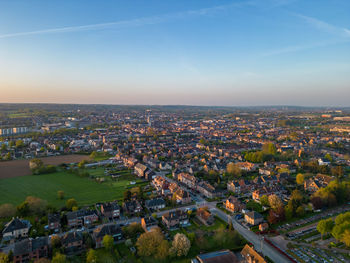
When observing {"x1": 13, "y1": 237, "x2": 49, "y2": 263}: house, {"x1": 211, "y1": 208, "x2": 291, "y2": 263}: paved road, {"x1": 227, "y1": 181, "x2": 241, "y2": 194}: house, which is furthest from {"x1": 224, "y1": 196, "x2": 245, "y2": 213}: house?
{"x1": 13, "y1": 237, "x2": 49, "y2": 263}: house

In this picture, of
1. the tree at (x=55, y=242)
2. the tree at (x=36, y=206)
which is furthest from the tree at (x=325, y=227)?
the tree at (x=36, y=206)

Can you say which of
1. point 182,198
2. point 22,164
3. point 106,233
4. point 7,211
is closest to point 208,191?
point 182,198

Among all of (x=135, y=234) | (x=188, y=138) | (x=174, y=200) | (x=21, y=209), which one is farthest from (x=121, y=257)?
(x=188, y=138)

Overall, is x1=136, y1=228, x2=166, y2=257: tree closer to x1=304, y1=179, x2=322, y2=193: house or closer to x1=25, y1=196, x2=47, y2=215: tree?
x1=25, y1=196, x2=47, y2=215: tree

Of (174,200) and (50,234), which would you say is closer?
(50,234)

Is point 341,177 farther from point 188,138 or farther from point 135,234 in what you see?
point 188,138

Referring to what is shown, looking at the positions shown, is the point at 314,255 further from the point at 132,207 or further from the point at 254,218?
the point at 132,207
